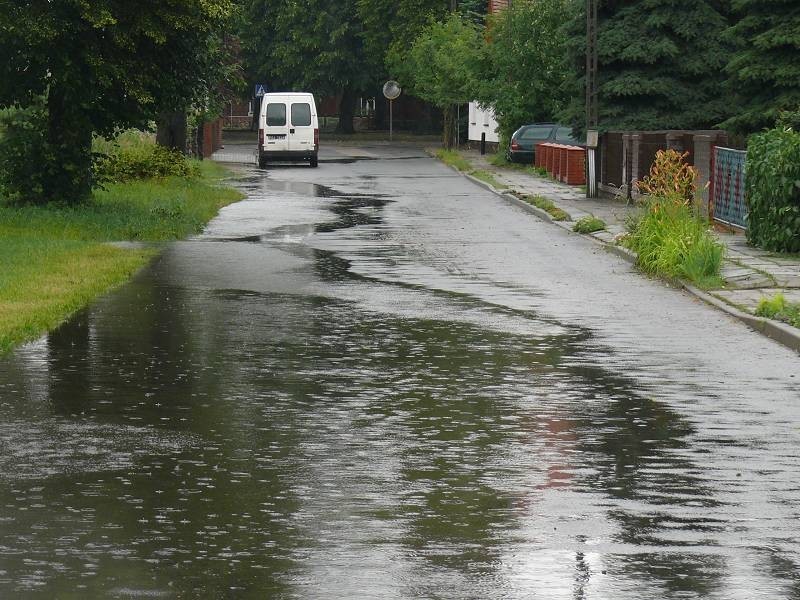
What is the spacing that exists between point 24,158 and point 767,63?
14.1 metres

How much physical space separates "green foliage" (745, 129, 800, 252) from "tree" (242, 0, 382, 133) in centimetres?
7253

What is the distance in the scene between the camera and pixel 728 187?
2822cm

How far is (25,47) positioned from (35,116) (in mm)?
2683

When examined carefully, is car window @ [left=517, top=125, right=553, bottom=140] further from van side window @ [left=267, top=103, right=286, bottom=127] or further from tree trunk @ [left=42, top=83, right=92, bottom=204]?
tree trunk @ [left=42, top=83, right=92, bottom=204]

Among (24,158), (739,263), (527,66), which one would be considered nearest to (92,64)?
(24,158)

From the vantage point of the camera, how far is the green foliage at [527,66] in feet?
187

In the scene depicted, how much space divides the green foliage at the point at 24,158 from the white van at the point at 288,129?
26365 mm

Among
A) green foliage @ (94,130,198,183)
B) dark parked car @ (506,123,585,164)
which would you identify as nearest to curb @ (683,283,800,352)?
green foliage @ (94,130,198,183)

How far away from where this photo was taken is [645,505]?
26.6ft

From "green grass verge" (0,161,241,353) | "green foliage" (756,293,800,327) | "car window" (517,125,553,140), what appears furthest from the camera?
"car window" (517,125,553,140)

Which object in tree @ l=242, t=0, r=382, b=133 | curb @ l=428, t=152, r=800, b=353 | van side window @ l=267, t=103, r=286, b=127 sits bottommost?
curb @ l=428, t=152, r=800, b=353

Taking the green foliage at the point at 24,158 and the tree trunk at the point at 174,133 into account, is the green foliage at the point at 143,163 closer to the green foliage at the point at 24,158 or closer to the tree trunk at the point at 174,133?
the tree trunk at the point at 174,133

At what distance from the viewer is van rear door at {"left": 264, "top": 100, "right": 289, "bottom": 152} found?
56.5m

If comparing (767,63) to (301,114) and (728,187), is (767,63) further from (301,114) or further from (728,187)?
(301,114)
